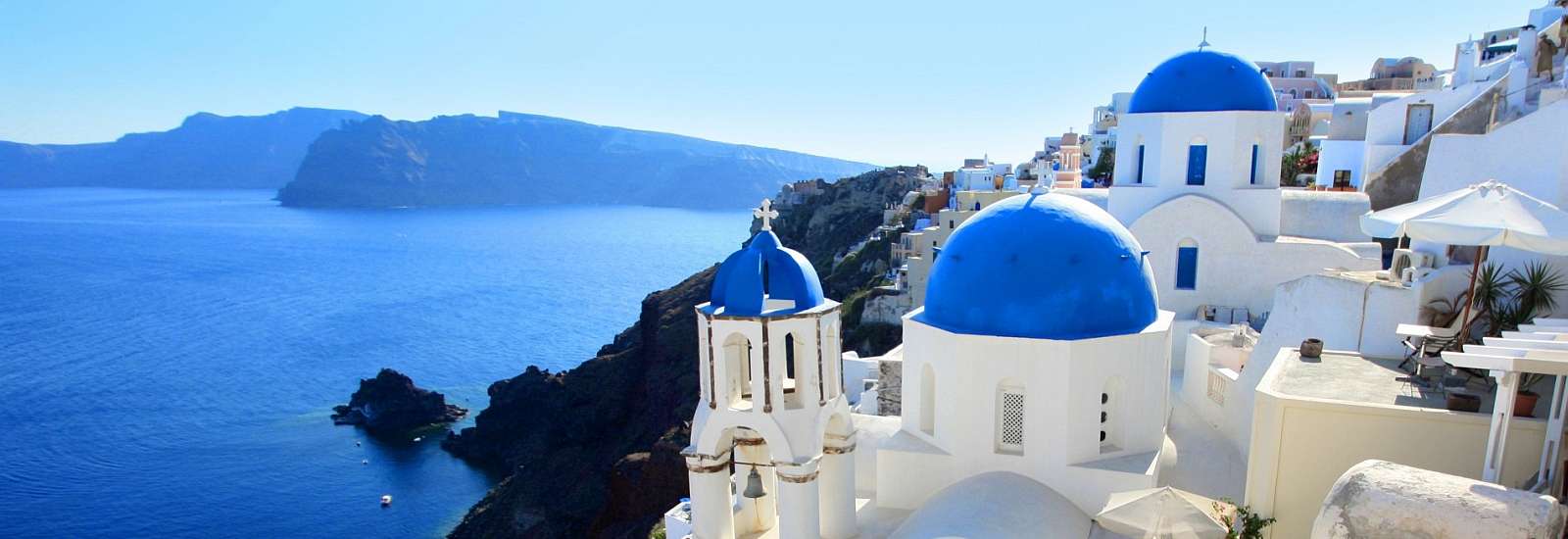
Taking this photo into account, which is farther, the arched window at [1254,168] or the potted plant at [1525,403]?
the arched window at [1254,168]

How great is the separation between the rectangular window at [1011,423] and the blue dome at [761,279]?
2.44 meters

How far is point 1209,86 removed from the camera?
1546 centimetres

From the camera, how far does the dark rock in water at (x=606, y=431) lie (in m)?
29.4

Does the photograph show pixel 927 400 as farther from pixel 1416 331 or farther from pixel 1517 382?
pixel 1517 382

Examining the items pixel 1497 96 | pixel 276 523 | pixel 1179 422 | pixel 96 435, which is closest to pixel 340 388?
pixel 96 435

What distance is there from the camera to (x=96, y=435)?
42375mm

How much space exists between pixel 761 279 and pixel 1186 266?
1041 cm

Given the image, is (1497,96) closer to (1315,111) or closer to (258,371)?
(1315,111)

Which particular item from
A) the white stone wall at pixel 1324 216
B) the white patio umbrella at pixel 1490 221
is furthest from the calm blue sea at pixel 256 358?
the white patio umbrella at pixel 1490 221

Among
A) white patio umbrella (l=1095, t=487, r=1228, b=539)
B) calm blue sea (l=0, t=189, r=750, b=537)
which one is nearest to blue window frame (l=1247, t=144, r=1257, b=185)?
white patio umbrella (l=1095, t=487, r=1228, b=539)

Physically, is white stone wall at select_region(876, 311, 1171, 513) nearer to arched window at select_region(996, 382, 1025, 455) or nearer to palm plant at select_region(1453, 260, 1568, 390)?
arched window at select_region(996, 382, 1025, 455)

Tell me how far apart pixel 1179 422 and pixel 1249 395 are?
1512 millimetres

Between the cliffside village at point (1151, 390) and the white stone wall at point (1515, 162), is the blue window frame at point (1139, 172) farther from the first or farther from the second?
the white stone wall at point (1515, 162)

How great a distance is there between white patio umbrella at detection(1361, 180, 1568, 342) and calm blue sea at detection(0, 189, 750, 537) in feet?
113
